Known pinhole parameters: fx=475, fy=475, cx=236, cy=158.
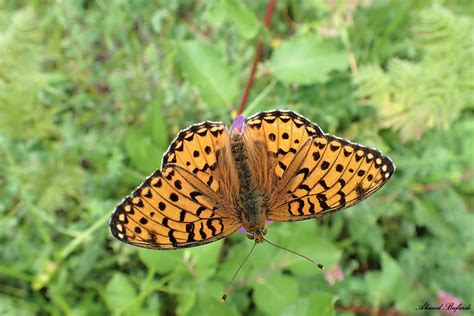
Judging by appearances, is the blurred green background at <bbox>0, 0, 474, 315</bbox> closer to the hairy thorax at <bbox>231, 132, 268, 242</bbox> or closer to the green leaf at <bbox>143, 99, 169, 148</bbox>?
the green leaf at <bbox>143, 99, 169, 148</bbox>

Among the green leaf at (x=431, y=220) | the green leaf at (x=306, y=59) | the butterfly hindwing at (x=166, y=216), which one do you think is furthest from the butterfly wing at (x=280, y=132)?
the green leaf at (x=431, y=220)

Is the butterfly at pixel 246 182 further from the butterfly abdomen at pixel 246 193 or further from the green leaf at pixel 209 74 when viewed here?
the green leaf at pixel 209 74

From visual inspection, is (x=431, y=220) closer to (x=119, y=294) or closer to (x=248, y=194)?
(x=248, y=194)

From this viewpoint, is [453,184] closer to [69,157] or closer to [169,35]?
[169,35]

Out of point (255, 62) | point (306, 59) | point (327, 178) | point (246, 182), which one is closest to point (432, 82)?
point (306, 59)

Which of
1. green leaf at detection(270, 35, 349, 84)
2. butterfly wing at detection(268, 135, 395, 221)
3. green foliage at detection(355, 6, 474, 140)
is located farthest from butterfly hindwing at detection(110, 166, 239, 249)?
green foliage at detection(355, 6, 474, 140)

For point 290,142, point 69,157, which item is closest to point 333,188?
point 290,142
